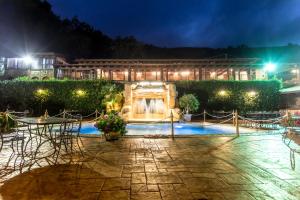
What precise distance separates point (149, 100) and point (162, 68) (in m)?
5.41

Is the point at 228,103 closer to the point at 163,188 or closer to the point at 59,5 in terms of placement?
A: the point at 163,188

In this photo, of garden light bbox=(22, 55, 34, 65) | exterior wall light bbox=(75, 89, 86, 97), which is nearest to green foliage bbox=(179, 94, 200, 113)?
exterior wall light bbox=(75, 89, 86, 97)

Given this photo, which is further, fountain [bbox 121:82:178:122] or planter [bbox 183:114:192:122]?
fountain [bbox 121:82:178:122]

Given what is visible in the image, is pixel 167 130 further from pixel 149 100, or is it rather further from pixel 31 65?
pixel 31 65

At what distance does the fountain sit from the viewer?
18.2m

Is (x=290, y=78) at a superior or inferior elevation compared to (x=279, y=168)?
superior

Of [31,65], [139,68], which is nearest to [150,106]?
[139,68]

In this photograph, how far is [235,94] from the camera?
19766 millimetres

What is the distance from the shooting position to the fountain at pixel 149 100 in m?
18.2

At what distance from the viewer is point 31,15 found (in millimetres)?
32656

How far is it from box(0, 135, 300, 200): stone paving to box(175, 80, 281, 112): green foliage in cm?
1496

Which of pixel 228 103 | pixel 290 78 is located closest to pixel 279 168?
pixel 228 103

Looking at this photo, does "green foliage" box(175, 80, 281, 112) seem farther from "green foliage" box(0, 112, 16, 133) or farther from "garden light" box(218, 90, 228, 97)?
"green foliage" box(0, 112, 16, 133)

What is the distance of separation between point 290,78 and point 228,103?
12.5m
